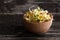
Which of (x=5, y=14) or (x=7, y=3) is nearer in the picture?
(x=5, y=14)

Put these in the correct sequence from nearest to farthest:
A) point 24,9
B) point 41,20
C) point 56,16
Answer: point 41,20 → point 56,16 → point 24,9

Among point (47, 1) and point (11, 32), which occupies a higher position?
point (47, 1)

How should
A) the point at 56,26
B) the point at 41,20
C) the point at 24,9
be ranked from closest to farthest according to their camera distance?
1. the point at 41,20
2. the point at 56,26
3. the point at 24,9

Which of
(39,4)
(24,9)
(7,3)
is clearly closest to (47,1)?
(39,4)

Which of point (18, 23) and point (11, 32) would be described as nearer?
point (11, 32)

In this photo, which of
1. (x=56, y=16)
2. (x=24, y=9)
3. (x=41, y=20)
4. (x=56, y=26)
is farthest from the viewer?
(x=24, y=9)

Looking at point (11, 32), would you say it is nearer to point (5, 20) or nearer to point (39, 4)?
point (5, 20)

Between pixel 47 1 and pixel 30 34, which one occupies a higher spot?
pixel 47 1

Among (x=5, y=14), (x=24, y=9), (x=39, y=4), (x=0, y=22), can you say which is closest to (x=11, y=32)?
(x=0, y=22)

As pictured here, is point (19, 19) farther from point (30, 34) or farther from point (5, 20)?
point (30, 34)
